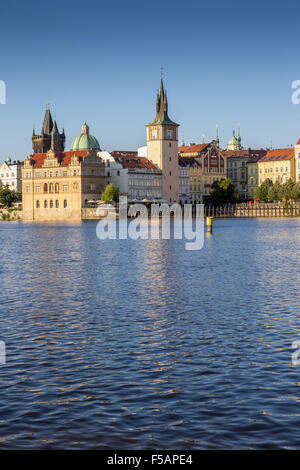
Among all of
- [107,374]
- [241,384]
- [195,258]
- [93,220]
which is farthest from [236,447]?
[93,220]

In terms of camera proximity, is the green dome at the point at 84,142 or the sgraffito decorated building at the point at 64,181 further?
the green dome at the point at 84,142

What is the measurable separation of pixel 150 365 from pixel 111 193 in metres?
153

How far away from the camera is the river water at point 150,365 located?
1377 cm

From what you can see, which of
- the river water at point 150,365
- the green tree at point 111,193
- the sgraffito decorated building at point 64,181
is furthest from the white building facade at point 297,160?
the river water at point 150,365

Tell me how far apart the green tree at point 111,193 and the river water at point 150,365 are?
133m

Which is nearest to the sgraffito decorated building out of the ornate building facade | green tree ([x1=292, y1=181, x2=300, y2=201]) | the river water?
the ornate building facade

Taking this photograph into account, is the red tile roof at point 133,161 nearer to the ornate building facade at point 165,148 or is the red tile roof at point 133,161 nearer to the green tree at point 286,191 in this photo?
the ornate building facade at point 165,148

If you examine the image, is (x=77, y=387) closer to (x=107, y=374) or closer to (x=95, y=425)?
(x=107, y=374)

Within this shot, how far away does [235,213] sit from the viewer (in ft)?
598

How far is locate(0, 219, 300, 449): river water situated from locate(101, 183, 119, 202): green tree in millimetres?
132734

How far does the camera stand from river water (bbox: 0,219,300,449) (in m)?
13.8

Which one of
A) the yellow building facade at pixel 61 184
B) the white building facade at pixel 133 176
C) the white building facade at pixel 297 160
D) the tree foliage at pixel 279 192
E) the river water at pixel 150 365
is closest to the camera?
the river water at pixel 150 365

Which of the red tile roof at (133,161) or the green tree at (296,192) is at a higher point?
the red tile roof at (133,161)

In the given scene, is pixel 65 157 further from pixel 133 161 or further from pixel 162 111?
pixel 162 111
